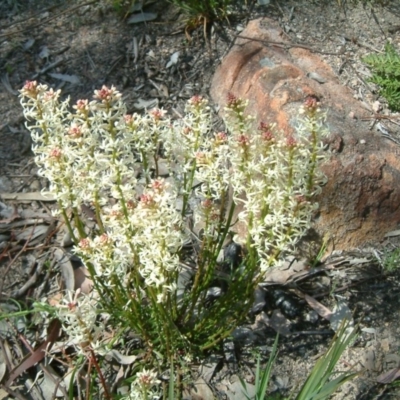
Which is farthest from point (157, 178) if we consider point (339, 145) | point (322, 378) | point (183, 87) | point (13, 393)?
point (183, 87)

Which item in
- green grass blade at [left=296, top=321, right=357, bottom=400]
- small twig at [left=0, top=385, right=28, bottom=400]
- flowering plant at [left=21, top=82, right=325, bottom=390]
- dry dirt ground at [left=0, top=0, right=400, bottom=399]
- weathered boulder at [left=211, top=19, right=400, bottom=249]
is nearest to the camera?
flowering plant at [left=21, top=82, right=325, bottom=390]

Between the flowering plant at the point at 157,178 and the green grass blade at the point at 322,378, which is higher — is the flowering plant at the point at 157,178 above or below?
above

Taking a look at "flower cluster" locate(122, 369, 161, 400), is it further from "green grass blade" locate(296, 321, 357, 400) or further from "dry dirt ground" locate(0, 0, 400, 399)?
"green grass blade" locate(296, 321, 357, 400)

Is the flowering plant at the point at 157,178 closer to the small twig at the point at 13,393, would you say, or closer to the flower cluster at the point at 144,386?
the flower cluster at the point at 144,386

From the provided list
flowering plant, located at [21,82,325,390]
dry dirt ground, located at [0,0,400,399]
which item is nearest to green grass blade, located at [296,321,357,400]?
flowering plant, located at [21,82,325,390]

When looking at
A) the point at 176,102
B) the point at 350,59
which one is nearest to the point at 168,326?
the point at 176,102

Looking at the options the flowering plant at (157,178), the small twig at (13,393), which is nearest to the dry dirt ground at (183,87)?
the small twig at (13,393)
